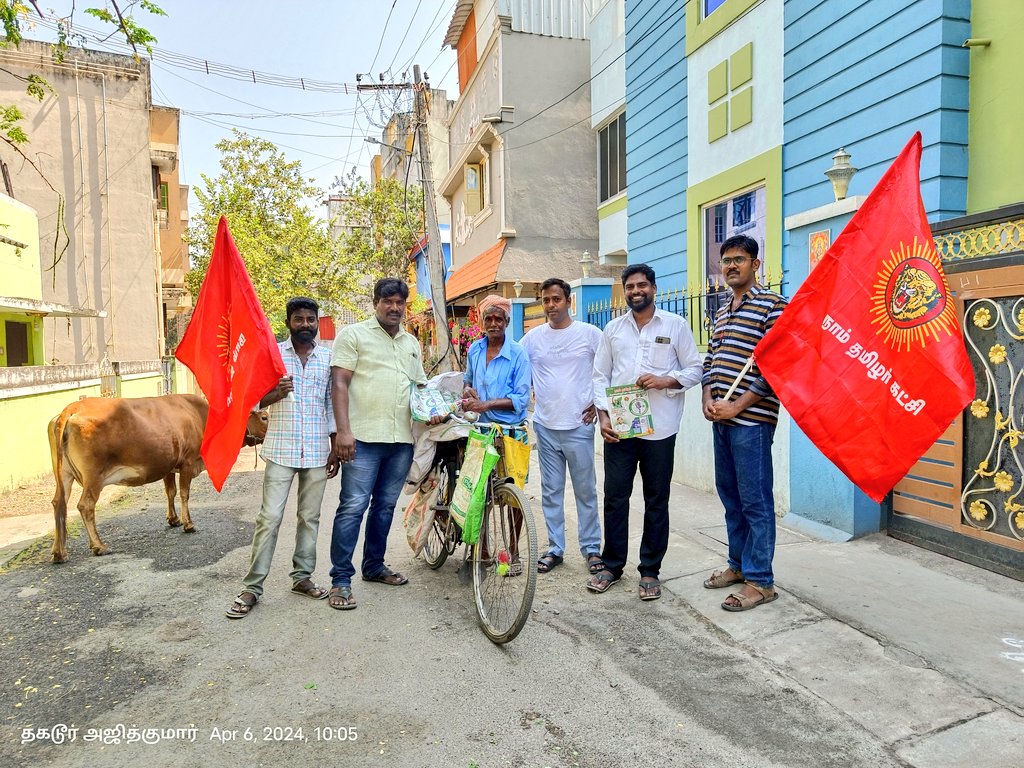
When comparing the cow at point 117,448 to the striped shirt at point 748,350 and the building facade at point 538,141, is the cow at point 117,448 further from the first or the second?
the building facade at point 538,141

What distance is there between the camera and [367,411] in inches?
176

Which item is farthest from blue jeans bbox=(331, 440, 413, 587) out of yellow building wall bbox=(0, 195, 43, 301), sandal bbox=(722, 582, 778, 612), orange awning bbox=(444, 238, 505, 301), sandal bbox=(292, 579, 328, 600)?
yellow building wall bbox=(0, 195, 43, 301)

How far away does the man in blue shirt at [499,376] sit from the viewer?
15.2 ft

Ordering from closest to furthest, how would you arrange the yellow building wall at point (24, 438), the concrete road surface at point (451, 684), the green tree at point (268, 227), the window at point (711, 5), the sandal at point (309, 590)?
the concrete road surface at point (451, 684) → the sandal at point (309, 590) → the window at point (711, 5) → the yellow building wall at point (24, 438) → the green tree at point (268, 227)

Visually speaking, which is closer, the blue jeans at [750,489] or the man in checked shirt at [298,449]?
the blue jeans at [750,489]

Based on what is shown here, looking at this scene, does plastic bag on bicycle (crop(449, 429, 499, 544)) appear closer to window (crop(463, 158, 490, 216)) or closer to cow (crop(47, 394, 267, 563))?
cow (crop(47, 394, 267, 563))

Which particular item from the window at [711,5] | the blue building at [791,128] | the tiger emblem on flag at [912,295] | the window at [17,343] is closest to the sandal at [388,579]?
the blue building at [791,128]

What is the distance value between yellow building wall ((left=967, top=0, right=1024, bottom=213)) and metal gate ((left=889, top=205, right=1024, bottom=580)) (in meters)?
0.68

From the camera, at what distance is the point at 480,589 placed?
4.09 metres

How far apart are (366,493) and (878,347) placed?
312cm

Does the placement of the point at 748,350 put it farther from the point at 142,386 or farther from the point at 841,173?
the point at 142,386

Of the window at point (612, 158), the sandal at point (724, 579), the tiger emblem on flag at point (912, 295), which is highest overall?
the window at point (612, 158)

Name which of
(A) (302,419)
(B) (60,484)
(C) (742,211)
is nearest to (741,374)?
(A) (302,419)

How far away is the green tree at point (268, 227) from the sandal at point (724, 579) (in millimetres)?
23188
